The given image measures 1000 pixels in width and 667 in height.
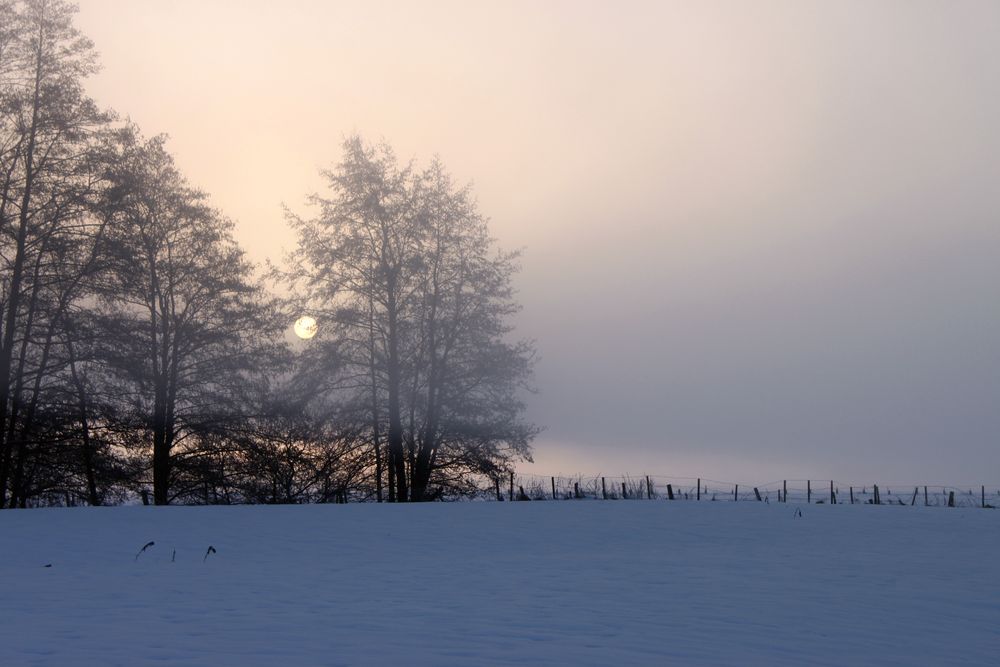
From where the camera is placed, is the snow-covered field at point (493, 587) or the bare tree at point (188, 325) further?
the bare tree at point (188, 325)

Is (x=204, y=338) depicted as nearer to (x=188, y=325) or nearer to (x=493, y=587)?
(x=188, y=325)

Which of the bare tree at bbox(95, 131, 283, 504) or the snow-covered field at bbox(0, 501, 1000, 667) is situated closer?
the snow-covered field at bbox(0, 501, 1000, 667)

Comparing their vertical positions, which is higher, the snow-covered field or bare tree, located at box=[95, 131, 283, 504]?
bare tree, located at box=[95, 131, 283, 504]

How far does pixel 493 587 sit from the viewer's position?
14.4 metres

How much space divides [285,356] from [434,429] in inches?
226

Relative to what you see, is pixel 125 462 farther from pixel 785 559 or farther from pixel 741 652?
pixel 741 652

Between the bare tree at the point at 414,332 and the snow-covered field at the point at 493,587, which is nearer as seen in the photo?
the snow-covered field at the point at 493,587

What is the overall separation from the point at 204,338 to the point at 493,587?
17046mm

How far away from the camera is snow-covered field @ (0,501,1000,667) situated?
30.9 feet

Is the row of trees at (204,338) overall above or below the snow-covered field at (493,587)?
above

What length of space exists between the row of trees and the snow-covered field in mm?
4832

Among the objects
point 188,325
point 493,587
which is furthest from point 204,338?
point 493,587

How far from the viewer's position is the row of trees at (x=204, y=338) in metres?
24.7

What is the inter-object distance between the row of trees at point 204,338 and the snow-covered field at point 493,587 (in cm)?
483
